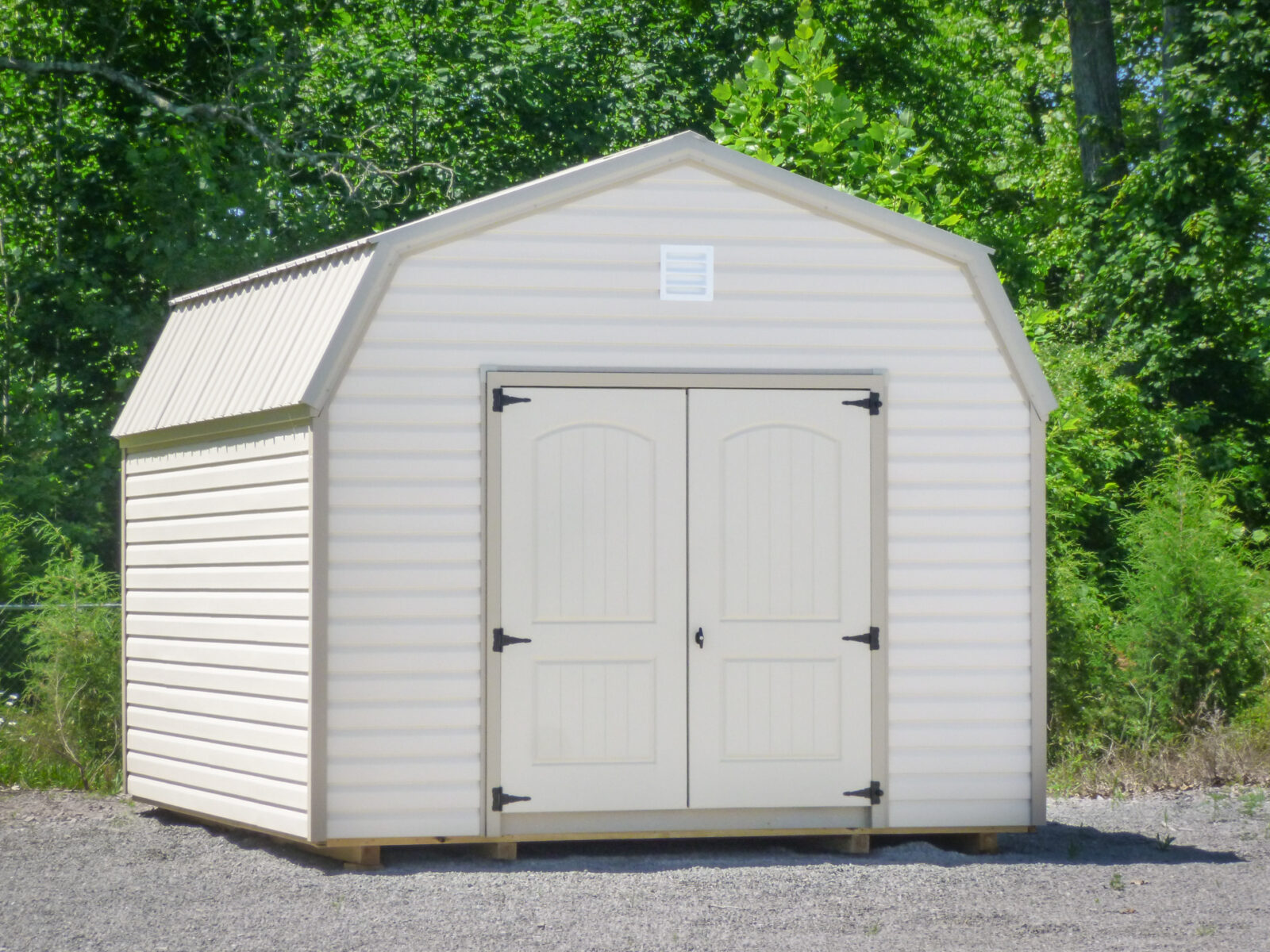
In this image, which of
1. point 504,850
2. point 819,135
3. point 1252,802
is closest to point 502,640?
point 504,850

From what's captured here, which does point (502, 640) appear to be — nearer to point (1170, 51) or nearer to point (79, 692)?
point (79, 692)

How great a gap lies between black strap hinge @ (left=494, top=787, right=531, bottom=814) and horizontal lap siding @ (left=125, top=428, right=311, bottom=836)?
85cm

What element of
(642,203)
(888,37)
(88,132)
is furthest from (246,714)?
(888,37)

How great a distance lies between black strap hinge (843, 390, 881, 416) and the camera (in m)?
7.05

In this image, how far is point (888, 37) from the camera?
21.7 metres

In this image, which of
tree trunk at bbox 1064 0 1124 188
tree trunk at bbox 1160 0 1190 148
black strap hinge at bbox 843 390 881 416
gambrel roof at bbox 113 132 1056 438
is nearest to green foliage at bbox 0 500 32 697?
gambrel roof at bbox 113 132 1056 438

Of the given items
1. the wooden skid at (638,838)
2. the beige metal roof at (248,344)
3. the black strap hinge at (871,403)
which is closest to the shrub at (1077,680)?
the wooden skid at (638,838)

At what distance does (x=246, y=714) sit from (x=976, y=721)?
3532 millimetres

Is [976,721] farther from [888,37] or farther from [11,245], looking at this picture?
[888,37]

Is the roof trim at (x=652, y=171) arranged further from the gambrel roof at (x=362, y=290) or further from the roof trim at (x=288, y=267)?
the roof trim at (x=288, y=267)

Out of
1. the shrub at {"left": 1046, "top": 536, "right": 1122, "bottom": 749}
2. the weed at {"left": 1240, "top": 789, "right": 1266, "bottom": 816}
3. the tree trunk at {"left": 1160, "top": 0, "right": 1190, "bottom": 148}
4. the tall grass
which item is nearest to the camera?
the weed at {"left": 1240, "top": 789, "right": 1266, "bottom": 816}

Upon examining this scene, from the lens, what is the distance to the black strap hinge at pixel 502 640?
673 centimetres

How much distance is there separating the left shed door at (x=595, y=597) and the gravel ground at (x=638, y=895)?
1.45 feet

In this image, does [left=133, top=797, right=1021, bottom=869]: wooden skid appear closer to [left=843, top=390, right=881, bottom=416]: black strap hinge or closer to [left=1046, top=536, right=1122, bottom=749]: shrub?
[left=843, top=390, right=881, bottom=416]: black strap hinge
